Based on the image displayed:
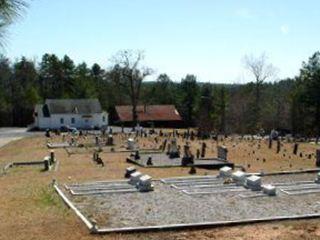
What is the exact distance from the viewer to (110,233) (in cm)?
1278

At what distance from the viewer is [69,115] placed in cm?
7238

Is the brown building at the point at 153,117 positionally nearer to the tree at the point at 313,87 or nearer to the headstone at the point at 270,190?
the tree at the point at 313,87

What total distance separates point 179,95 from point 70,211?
74.5 m

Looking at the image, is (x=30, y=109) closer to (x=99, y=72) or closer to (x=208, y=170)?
(x=99, y=72)

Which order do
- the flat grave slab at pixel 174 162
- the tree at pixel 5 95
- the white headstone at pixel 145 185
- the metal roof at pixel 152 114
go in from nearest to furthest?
the white headstone at pixel 145 185
the flat grave slab at pixel 174 162
the metal roof at pixel 152 114
the tree at pixel 5 95

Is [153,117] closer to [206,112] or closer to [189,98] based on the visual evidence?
[189,98]

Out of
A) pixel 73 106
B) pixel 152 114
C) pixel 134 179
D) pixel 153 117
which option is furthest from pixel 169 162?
pixel 152 114

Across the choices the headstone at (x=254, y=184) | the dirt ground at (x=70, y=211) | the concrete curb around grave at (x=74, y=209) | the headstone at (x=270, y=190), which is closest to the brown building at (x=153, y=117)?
the dirt ground at (x=70, y=211)

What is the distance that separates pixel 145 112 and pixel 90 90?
1071 centimetres

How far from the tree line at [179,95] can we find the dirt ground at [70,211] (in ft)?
84.5

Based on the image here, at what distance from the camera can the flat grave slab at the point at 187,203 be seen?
45.7ft

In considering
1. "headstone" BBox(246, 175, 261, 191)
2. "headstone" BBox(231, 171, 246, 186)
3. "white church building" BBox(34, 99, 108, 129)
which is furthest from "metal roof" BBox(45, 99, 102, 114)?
"headstone" BBox(246, 175, 261, 191)

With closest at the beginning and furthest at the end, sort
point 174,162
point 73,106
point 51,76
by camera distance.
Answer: point 174,162
point 73,106
point 51,76

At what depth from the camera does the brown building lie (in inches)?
3073
